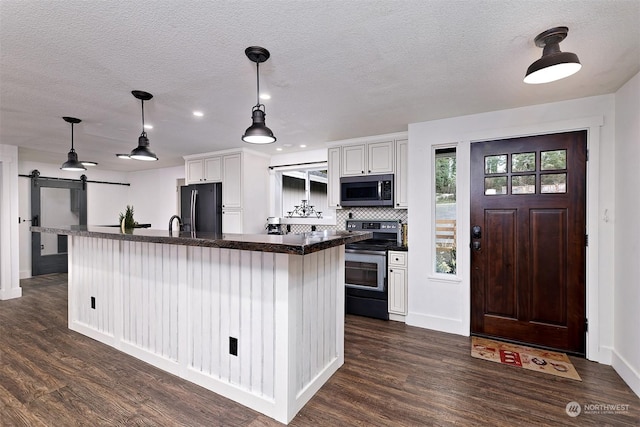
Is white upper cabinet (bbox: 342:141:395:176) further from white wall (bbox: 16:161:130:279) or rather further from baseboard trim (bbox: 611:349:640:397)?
white wall (bbox: 16:161:130:279)

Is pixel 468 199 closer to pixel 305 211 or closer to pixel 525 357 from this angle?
pixel 525 357

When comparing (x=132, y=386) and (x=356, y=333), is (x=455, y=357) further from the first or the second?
(x=132, y=386)

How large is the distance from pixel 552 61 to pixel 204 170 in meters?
5.00

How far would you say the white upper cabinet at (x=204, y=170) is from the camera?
17.1 ft

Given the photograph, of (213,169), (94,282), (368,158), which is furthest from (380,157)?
(94,282)

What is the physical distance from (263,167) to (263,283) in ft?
12.3

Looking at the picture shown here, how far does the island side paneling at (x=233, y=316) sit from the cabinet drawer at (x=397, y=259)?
1.36 m

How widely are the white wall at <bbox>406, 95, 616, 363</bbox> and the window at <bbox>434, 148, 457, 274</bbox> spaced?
102 millimetres

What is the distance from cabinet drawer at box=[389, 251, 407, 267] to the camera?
3.69 metres

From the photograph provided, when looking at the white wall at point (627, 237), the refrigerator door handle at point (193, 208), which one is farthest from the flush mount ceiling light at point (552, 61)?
the refrigerator door handle at point (193, 208)

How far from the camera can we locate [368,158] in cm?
419

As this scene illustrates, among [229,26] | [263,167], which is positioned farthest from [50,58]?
[263,167]

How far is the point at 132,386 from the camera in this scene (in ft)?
7.43

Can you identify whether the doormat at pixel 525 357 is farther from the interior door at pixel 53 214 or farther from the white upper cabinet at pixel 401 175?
the interior door at pixel 53 214
